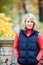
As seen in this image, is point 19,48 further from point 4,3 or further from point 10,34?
point 4,3

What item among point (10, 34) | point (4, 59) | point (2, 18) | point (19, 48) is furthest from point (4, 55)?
point (2, 18)

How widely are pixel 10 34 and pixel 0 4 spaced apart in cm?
749

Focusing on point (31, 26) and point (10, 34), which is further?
point (10, 34)

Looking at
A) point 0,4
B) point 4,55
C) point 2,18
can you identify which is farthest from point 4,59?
point 0,4

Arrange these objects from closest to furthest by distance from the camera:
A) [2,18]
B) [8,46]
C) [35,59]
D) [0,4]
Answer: [35,59] → [8,46] → [2,18] → [0,4]

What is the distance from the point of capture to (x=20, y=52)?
271 inches

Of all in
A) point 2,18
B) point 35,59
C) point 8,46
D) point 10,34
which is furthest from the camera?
point 2,18

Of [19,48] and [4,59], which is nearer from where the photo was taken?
[19,48]

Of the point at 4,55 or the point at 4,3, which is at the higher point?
the point at 4,3

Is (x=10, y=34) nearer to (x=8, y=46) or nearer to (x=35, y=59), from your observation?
(x=8, y=46)

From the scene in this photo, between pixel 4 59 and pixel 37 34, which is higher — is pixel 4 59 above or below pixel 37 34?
below

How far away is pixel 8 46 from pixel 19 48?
1.02m

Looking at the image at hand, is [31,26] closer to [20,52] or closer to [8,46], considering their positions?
[20,52]

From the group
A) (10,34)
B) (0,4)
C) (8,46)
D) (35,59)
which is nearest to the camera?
(35,59)
